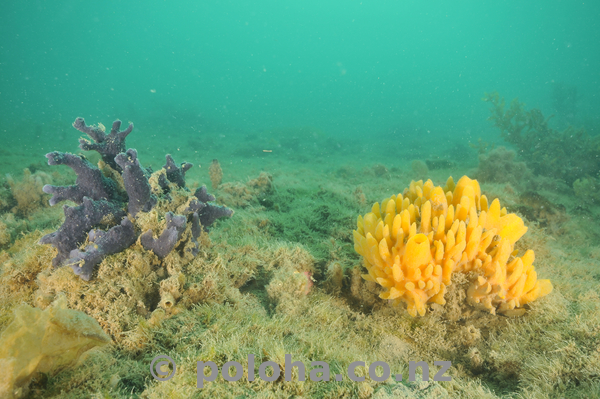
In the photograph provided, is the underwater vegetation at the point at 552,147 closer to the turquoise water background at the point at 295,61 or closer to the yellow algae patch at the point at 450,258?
the yellow algae patch at the point at 450,258

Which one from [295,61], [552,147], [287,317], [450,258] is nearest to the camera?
[287,317]

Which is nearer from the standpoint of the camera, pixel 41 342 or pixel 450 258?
pixel 41 342

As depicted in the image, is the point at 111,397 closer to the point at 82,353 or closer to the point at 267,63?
the point at 82,353

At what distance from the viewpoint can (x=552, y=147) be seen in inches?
505

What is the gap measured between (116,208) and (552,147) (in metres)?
17.4

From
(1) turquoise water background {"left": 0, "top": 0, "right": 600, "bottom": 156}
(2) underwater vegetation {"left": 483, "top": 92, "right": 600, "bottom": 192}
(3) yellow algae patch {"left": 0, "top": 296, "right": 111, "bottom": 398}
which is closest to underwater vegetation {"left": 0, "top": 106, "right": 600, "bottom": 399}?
(3) yellow algae patch {"left": 0, "top": 296, "right": 111, "bottom": 398}

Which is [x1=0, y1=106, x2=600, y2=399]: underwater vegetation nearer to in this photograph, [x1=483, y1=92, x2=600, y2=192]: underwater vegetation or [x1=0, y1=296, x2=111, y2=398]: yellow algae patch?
[x1=0, y1=296, x2=111, y2=398]: yellow algae patch

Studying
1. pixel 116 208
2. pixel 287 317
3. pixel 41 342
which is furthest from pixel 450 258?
pixel 116 208

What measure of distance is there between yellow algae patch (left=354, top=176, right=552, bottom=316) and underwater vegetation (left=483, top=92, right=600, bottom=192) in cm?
1110

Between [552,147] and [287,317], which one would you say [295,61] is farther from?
[287,317]

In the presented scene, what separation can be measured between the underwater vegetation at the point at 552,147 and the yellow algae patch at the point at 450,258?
11100mm

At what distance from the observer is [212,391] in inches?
57.2

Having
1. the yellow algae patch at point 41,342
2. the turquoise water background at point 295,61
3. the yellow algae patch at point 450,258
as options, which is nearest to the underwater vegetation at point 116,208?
the yellow algae patch at point 41,342

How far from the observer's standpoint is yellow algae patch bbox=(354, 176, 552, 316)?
7.36 feet
